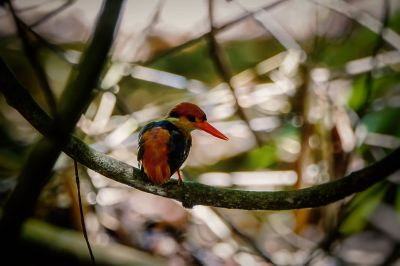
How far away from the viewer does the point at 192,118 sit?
1.22 meters

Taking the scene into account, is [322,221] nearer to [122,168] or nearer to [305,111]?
[305,111]

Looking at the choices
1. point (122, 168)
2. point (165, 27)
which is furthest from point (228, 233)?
point (165, 27)

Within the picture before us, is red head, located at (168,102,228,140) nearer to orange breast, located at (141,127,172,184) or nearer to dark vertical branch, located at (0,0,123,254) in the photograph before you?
orange breast, located at (141,127,172,184)

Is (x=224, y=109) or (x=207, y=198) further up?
(x=224, y=109)

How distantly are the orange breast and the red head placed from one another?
8 cm

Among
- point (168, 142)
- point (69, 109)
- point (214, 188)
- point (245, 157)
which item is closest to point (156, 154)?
point (168, 142)

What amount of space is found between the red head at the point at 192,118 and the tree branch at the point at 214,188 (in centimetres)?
19

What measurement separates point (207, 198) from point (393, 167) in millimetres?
448

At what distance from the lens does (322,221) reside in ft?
8.14

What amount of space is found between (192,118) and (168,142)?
123 mm

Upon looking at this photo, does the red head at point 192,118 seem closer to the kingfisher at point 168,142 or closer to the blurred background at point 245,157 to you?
the kingfisher at point 168,142

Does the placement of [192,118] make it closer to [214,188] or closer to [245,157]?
[214,188]

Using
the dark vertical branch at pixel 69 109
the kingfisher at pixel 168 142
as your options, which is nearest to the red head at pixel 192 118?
the kingfisher at pixel 168 142

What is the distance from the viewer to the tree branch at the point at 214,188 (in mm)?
882
